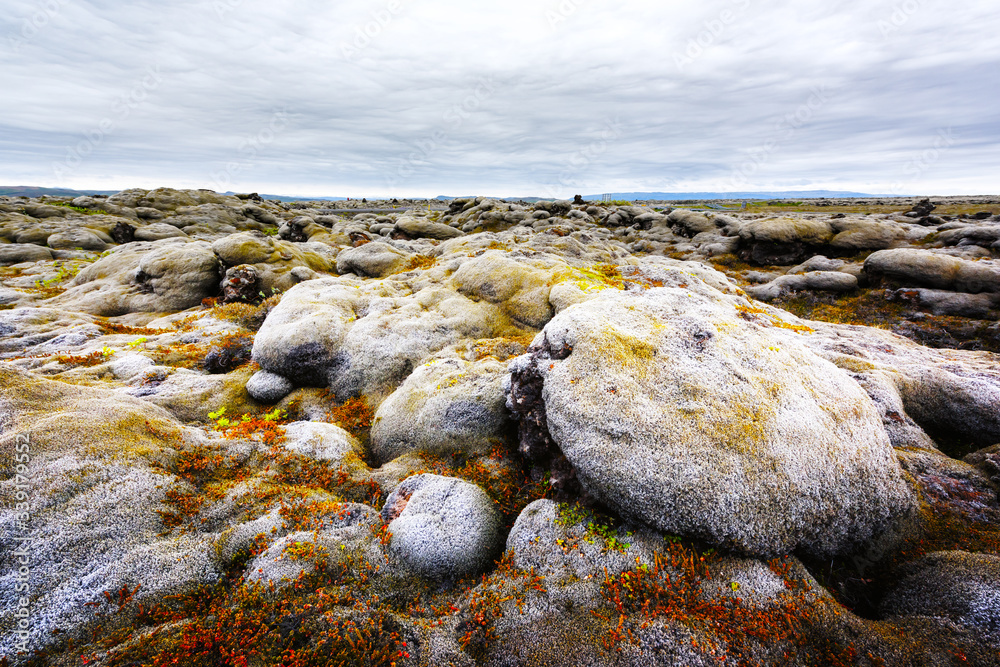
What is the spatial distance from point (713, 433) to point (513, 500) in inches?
258

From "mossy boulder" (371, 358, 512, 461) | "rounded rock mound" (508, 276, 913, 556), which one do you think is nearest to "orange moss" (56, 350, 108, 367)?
"mossy boulder" (371, 358, 512, 461)

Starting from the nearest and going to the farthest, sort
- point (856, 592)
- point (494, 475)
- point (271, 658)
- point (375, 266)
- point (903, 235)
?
point (271, 658) < point (856, 592) < point (494, 475) < point (375, 266) < point (903, 235)

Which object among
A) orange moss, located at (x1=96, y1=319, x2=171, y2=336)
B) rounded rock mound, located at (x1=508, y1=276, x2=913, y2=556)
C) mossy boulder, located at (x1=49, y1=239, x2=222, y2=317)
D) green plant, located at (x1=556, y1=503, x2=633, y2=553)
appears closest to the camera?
rounded rock mound, located at (x1=508, y1=276, x2=913, y2=556)

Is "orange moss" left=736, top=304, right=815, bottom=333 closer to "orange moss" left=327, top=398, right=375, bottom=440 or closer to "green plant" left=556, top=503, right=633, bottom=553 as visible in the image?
"green plant" left=556, top=503, right=633, bottom=553

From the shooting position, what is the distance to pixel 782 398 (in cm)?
1204

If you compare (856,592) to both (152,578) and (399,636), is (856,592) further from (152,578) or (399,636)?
(152,578)

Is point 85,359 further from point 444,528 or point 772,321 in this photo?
point 772,321

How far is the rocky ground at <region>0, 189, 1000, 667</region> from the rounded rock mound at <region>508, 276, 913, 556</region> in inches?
3.1

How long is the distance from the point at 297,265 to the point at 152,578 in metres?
36.2

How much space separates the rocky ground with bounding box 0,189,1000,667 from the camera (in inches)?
328

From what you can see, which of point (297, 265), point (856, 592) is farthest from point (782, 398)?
point (297, 265)

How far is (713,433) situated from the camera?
35.4ft

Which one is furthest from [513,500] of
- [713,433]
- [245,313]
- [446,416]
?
[245,313]

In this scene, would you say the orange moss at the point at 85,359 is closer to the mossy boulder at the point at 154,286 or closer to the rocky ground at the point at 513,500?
the rocky ground at the point at 513,500
